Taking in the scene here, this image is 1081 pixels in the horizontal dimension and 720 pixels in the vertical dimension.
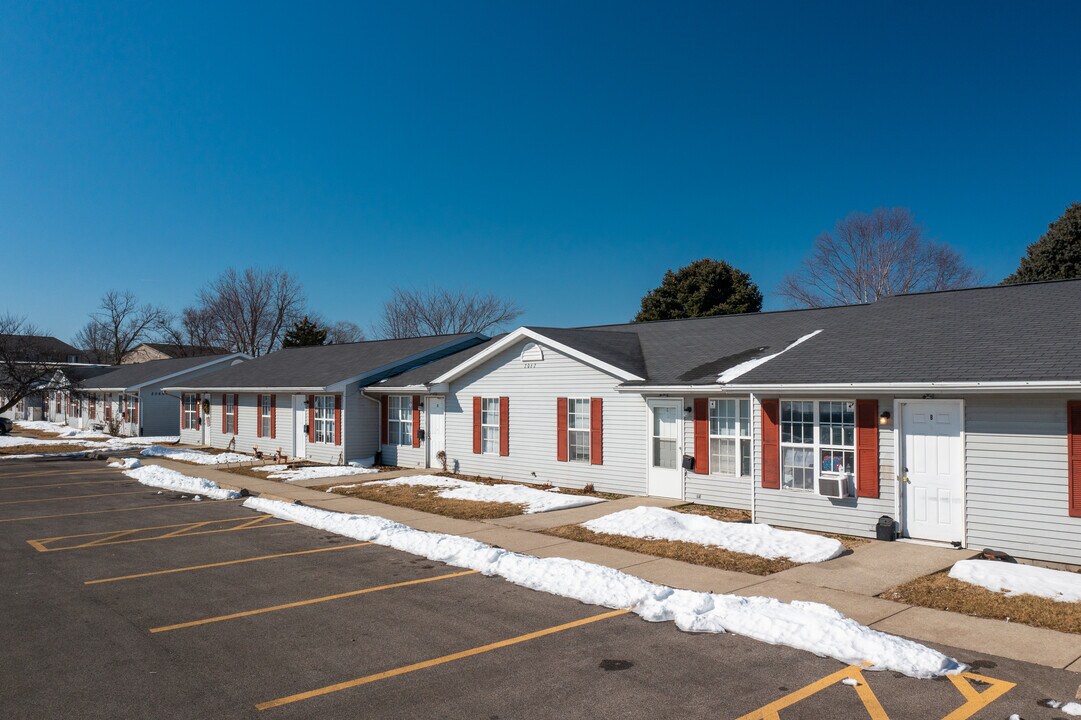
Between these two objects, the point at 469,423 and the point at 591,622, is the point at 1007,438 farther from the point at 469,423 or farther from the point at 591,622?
the point at 469,423

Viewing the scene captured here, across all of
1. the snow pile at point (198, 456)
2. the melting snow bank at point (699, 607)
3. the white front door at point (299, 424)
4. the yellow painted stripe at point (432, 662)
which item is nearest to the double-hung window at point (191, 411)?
the snow pile at point (198, 456)

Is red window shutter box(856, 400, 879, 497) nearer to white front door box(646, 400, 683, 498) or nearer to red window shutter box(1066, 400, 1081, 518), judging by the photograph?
red window shutter box(1066, 400, 1081, 518)

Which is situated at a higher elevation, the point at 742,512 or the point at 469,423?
the point at 469,423

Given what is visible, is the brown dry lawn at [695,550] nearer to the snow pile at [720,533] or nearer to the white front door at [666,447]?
the snow pile at [720,533]

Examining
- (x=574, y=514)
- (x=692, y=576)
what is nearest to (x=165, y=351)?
(x=574, y=514)

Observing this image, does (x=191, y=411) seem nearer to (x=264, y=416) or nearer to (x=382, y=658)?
(x=264, y=416)

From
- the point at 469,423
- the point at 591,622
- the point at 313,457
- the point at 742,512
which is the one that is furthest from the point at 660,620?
the point at 313,457

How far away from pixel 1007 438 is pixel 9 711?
12359mm

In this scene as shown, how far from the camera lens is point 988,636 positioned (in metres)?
7.50

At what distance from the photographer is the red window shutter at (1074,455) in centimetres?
1020

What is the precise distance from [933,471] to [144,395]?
40.7 meters

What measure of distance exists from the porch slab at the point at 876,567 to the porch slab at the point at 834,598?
0.24 metres

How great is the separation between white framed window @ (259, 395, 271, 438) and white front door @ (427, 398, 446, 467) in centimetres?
937

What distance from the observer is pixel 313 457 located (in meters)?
26.5
